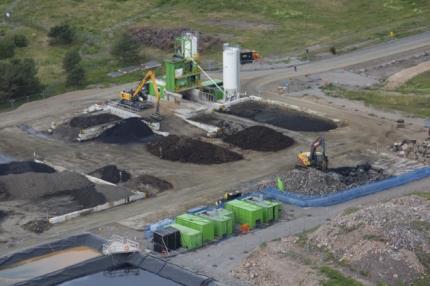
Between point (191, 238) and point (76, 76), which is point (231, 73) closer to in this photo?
point (76, 76)

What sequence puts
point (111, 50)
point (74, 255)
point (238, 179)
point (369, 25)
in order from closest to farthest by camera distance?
point (74, 255) < point (238, 179) < point (111, 50) < point (369, 25)

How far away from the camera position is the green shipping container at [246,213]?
122 ft

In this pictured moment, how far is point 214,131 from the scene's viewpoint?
50250 mm

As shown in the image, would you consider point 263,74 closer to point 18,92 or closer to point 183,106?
point 183,106

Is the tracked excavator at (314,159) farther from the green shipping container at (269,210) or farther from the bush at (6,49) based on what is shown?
the bush at (6,49)

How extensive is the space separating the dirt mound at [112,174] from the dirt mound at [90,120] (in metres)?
7.58

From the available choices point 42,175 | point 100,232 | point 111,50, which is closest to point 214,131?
point 42,175

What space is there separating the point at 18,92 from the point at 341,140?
20.7 metres

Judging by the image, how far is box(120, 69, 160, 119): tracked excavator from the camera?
54.7 meters

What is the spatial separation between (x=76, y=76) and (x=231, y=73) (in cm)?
1121

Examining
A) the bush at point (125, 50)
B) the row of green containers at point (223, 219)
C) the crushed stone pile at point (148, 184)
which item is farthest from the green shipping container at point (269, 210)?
the bush at point (125, 50)

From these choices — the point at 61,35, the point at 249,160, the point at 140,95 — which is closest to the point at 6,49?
the point at 61,35

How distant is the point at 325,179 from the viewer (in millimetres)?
41156

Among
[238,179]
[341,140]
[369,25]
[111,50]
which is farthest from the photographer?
[369,25]
